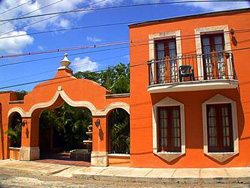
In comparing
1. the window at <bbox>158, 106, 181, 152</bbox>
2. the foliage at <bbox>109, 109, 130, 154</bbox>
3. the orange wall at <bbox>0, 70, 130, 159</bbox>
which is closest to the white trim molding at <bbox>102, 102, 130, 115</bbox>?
the orange wall at <bbox>0, 70, 130, 159</bbox>

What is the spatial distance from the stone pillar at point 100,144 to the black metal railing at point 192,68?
291 centimetres

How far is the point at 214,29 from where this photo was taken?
1012 cm

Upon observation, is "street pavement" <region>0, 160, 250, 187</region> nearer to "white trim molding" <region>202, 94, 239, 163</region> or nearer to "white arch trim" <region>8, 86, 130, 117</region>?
"white trim molding" <region>202, 94, 239, 163</region>

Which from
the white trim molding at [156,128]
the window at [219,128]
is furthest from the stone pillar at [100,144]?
the window at [219,128]

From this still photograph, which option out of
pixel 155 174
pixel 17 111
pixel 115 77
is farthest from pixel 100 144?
pixel 115 77

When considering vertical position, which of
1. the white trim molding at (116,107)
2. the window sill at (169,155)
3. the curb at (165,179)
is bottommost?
the curb at (165,179)

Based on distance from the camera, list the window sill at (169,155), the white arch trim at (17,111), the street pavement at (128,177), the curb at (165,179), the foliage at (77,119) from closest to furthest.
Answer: the curb at (165,179) → the street pavement at (128,177) → the window sill at (169,155) → the foliage at (77,119) → the white arch trim at (17,111)

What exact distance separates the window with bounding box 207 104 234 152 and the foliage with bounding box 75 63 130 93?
533cm

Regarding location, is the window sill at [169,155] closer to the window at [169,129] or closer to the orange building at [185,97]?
the orange building at [185,97]

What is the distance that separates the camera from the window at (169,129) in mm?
10234

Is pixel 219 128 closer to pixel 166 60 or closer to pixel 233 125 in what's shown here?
pixel 233 125

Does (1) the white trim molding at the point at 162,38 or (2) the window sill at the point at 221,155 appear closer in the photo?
(2) the window sill at the point at 221,155

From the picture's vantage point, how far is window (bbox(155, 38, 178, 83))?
10.5m

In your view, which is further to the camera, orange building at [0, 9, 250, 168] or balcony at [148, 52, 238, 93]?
orange building at [0, 9, 250, 168]
